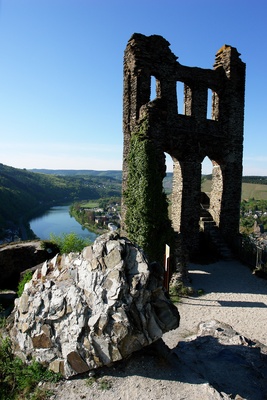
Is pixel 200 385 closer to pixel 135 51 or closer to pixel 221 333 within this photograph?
pixel 221 333

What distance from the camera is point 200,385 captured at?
5.58m

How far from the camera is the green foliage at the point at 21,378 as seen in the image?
5.52 m

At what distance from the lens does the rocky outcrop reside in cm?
1319

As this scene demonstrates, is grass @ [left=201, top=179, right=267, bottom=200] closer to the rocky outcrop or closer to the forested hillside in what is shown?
the forested hillside

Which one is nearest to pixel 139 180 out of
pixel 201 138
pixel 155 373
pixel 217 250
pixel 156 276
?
pixel 201 138

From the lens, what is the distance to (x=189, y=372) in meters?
6.08

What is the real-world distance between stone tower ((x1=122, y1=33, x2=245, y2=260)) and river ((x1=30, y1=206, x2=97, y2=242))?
155 ft

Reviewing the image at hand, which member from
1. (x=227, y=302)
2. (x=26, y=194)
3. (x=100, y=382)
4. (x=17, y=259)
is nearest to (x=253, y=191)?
(x=26, y=194)

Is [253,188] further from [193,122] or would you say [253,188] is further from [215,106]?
[193,122]

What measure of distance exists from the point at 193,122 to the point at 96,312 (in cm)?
1301

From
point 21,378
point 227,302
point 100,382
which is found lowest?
point 227,302

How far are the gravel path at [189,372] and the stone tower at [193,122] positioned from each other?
21.9ft

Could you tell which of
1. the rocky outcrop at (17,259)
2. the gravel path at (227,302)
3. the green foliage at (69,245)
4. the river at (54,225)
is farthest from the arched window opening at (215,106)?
the river at (54,225)

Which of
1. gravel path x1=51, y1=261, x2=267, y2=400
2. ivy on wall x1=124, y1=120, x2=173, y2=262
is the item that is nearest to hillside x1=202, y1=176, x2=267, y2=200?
ivy on wall x1=124, y1=120, x2=173, y2=262
